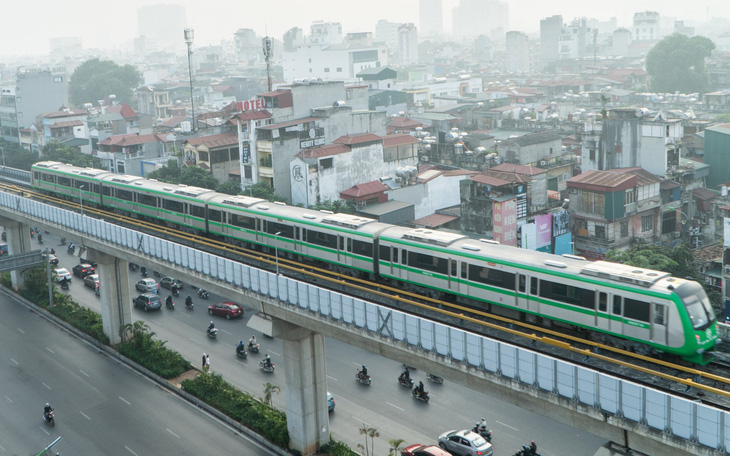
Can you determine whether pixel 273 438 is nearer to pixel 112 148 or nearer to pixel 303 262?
pixel 303 262

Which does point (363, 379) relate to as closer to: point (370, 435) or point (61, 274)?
point (370, 435)

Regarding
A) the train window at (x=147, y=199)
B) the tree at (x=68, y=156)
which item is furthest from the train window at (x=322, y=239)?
the tree at (x=68, y=156)


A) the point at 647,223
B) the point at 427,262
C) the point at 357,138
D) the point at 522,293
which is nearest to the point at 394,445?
the point at 427,262

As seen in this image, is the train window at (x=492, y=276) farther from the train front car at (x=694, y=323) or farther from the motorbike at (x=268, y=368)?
the motorbike at (x=268, y=368)

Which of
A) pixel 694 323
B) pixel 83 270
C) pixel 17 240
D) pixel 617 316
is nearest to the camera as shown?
pixel 694 323

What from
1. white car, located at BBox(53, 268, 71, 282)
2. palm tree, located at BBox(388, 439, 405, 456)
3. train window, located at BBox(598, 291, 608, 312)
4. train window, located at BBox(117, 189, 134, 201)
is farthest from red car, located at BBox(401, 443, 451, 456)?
white car, located at BBox(53, 268, 71, 282)

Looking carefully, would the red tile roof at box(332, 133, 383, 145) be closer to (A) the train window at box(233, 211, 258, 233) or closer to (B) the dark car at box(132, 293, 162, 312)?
(B) the dark car at box(132, 293, 162, 312)

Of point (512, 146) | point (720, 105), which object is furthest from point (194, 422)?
point (720, 105)
